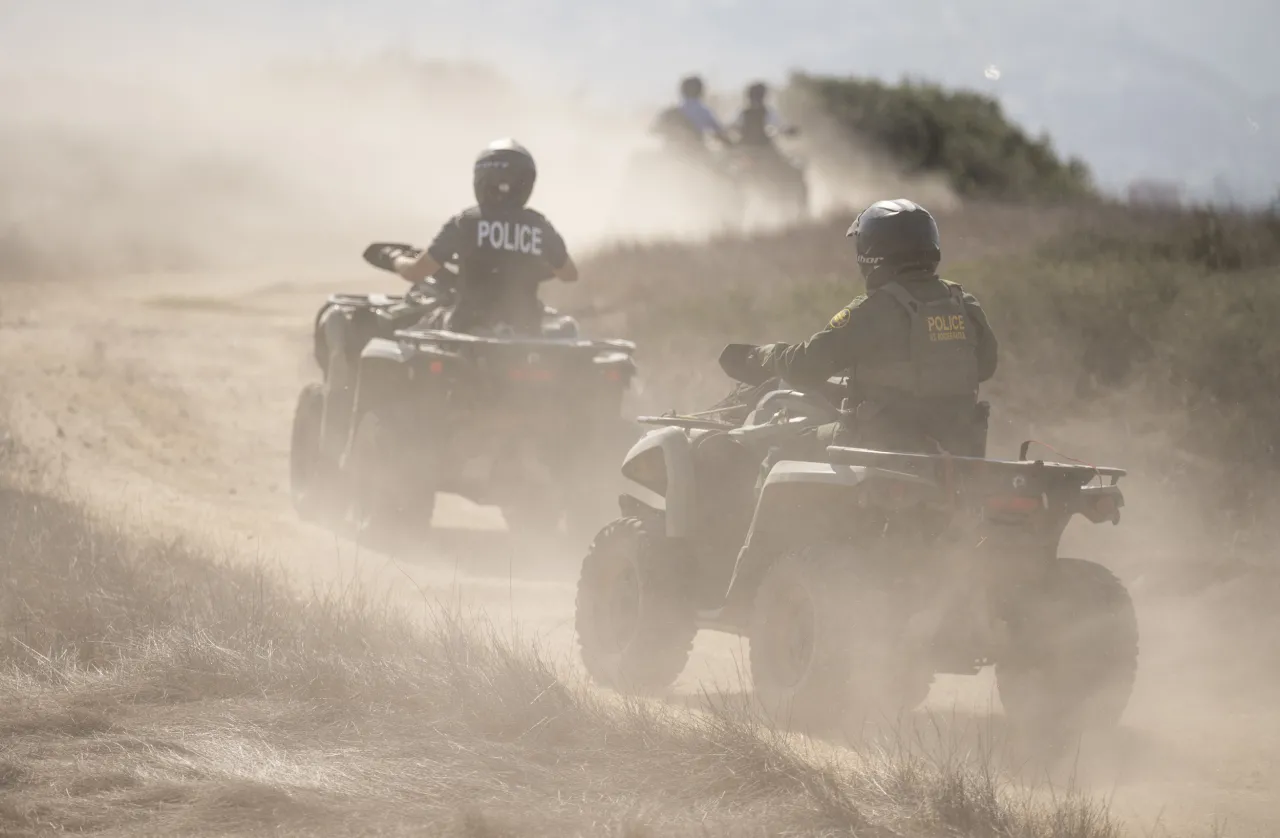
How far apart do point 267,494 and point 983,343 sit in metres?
8.23

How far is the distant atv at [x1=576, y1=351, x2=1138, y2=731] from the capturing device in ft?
22.8

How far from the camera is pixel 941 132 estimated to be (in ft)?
138

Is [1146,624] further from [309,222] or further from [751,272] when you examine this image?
[309,222]

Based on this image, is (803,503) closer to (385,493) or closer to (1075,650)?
(1075,650)

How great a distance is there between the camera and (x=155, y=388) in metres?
17.4

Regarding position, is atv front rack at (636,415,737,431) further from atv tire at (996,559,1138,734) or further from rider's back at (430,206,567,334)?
rider's back at (430,206,567,334)

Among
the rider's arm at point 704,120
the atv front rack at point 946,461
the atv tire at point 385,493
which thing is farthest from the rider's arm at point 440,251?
the rider's arm at point 704,120

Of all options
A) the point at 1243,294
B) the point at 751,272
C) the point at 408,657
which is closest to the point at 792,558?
the point at 408,657

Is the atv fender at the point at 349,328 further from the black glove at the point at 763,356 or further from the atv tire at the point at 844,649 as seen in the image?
the atv tire at the point at 844,649

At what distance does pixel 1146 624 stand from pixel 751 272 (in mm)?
10438

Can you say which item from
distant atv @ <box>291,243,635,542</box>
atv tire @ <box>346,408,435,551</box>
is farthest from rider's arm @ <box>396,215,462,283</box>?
atv tire @ <box>346,408,435,551</box>

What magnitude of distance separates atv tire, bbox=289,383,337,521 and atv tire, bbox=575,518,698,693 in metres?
4.77

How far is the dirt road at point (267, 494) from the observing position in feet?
23.9

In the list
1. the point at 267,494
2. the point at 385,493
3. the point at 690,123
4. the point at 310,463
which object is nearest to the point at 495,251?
the point at 385,493
